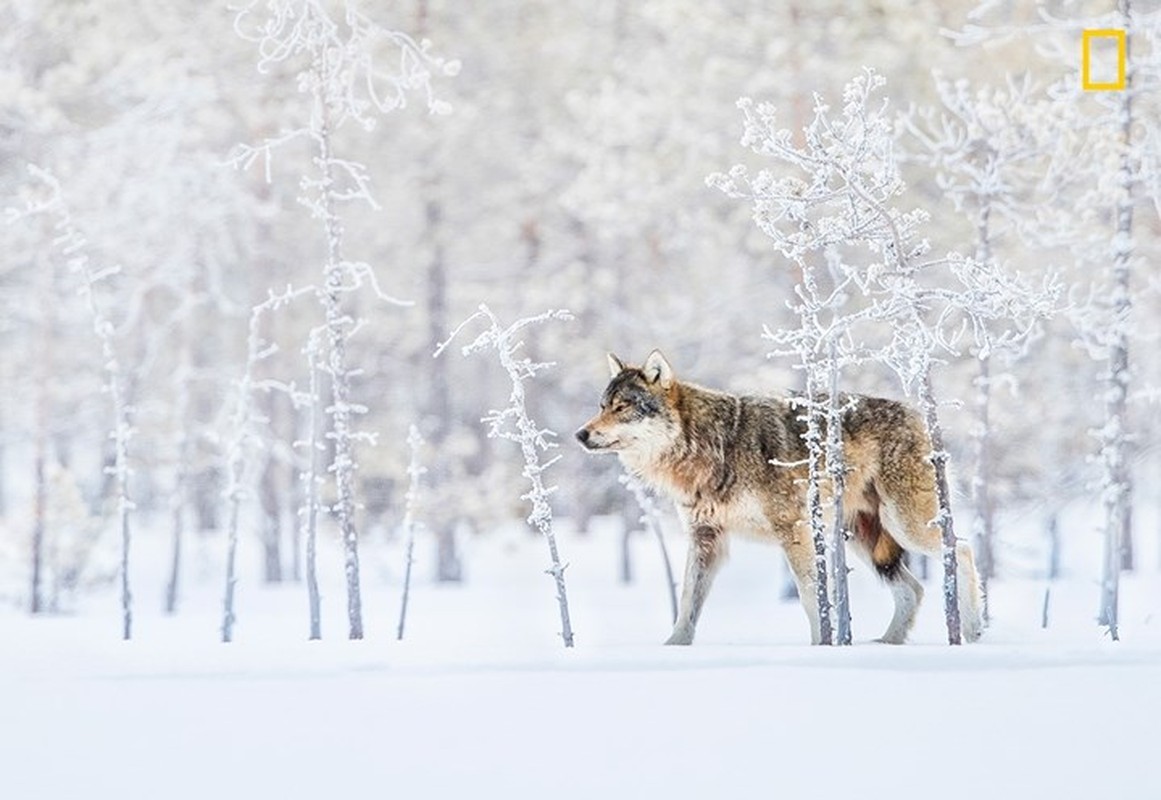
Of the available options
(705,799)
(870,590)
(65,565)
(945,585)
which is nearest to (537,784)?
(705,799)

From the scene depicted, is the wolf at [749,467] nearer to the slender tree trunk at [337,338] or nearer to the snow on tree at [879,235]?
the snow on tree at [879,235]

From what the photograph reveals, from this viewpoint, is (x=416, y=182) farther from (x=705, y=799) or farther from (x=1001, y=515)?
(x=705, y=799)

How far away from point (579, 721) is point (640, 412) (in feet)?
9.69

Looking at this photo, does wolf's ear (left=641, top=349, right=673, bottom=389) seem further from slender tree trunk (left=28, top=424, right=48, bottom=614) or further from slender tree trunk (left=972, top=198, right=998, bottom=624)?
slender tree trunk (left=28, top=424, right=48, bottom=614)

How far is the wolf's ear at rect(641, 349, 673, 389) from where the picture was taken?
9.89m

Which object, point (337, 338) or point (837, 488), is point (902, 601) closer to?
point (837, 488)

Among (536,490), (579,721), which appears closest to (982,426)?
(536,490)

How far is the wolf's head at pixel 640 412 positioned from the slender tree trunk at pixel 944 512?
1582 millimetres

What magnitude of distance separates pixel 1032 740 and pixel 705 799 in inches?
61.9

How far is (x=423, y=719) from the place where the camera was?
743 centimetres

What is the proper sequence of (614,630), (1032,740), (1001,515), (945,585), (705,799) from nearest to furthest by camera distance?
(705,799) < (1032,740) < (945,585) < (614,630) < (1001,515)

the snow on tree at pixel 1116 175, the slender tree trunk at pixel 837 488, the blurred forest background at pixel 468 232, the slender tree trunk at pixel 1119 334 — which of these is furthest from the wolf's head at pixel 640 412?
the blurred forest background at pixel 468 232

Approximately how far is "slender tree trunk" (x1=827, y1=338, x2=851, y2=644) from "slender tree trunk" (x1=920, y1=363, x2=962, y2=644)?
19.7 inches

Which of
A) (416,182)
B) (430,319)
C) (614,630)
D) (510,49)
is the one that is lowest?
(614,630)
